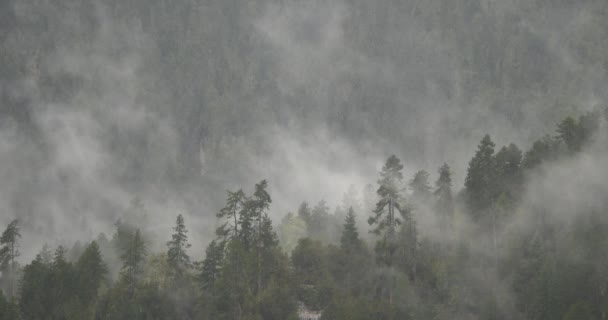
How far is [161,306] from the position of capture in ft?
214

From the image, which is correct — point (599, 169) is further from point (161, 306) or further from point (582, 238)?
point (161, 306)

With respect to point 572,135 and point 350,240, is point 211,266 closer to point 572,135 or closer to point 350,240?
point 350,240

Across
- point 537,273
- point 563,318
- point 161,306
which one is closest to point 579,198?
point 537,273

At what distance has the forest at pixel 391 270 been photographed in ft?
191

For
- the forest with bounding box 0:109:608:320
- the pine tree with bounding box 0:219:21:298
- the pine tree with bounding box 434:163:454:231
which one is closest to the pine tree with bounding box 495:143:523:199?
the forest with bounding box 0:109:608:320

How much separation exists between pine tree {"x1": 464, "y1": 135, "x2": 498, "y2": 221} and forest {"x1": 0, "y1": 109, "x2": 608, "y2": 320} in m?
0.16

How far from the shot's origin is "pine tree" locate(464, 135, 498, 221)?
243 ft

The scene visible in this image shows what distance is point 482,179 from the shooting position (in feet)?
246

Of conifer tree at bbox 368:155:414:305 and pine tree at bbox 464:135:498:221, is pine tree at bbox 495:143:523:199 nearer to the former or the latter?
pine tree at bbox 464:135:498:221

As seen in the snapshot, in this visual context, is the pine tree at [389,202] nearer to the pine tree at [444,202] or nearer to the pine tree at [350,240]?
the pine tree at [350,240]

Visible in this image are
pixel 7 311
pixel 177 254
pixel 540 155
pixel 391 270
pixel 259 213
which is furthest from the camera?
pixel 540 155

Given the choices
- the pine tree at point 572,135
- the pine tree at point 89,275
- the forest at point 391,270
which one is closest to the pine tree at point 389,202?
the forest at point 391,270

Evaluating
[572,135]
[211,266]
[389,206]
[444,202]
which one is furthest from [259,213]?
[572,135]

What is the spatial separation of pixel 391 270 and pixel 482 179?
866 inches
